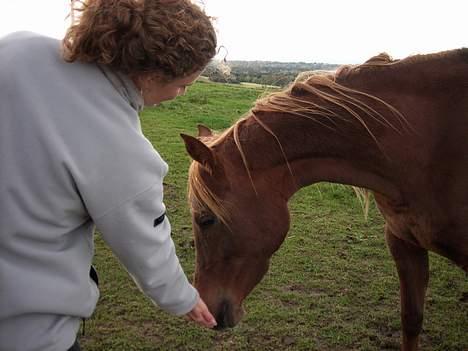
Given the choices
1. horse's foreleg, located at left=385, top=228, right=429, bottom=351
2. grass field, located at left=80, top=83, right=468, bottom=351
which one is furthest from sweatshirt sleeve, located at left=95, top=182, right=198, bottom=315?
horse's foreleg, located at left=385, top=228, right=429, bottom=351

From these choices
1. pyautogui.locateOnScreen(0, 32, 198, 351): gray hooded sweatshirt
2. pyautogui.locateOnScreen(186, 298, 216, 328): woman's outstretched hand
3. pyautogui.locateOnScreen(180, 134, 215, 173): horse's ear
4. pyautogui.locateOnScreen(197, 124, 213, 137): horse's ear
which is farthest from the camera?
pyautogui.locateOnScreen(197, 124, 213, 137): horse's ear

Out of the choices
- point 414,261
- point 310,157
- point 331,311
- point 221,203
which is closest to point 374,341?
point 331,311

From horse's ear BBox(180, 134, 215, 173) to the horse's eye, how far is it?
222 millimetres

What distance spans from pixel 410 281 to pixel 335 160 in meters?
1.21

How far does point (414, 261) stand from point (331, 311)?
996 millimetres

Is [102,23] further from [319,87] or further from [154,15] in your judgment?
[319,87]

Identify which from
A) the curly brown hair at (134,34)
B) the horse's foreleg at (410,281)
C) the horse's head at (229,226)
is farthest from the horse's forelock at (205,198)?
the horse's foreleg at (410,281)

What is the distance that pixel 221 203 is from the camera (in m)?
2.08

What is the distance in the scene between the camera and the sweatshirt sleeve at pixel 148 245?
4.57ft

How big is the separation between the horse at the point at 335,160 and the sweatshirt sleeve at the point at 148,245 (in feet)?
1.78

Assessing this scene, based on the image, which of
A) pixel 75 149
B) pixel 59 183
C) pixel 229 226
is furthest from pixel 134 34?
pixel 229 226

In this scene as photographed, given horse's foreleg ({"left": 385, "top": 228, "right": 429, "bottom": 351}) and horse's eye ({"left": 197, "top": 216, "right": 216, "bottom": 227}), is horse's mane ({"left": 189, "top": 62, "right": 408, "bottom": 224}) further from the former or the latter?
horse's foreleg ({"left": 385, "top": 228, "right": 429, "bottom": 351})

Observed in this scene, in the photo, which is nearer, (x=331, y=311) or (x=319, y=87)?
(x=319, y=87)

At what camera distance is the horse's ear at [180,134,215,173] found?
77.1 inches
